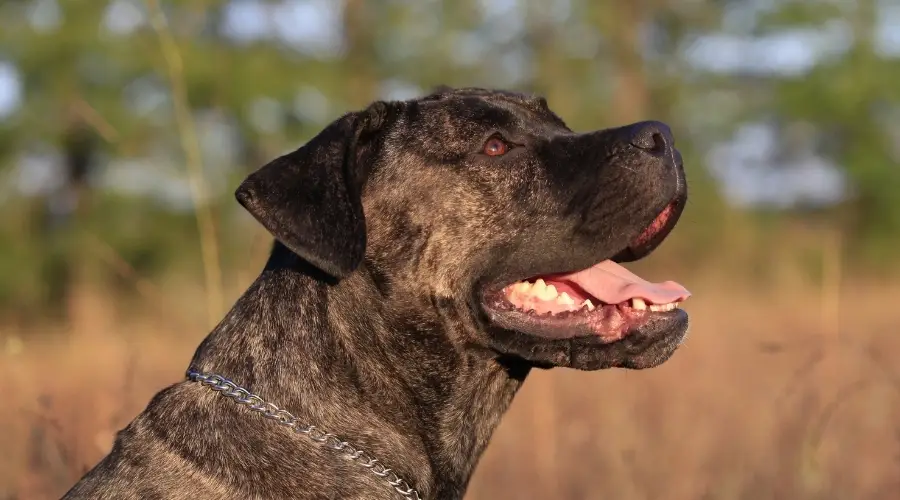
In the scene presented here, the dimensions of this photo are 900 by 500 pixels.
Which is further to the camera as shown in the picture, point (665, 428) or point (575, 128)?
point (575, 128)

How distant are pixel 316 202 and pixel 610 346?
1.07m

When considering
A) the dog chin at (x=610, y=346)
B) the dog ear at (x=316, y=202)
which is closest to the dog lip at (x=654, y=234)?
the dog chin at (x=610, y=346)

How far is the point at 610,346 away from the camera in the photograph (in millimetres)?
3305

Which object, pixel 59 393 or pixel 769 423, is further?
pixel 59 393

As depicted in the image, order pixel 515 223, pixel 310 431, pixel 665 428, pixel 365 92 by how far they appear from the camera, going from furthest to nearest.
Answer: pixel 365 92 < pixel 665 428 < pixel 515 223 < pixel 310 431

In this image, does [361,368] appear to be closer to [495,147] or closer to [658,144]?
[495,147]

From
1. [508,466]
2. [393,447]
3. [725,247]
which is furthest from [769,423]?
[725,247]

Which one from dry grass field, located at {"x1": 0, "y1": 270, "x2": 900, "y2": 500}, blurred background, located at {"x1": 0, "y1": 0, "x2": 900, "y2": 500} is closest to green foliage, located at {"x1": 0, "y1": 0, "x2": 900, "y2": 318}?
blurred background, located at {"x1": 0, "y1": 0, "x2": 900, "y2": 500}

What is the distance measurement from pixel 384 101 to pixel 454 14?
19.6 m

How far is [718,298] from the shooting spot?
1476 cm

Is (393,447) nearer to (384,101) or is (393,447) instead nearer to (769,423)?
(384,101)

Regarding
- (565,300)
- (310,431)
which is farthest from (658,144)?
(310,431)

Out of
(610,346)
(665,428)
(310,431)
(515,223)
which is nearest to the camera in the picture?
(310,431)

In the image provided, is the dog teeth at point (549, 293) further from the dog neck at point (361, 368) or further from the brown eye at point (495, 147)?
the brown eye at point (495, 147)
